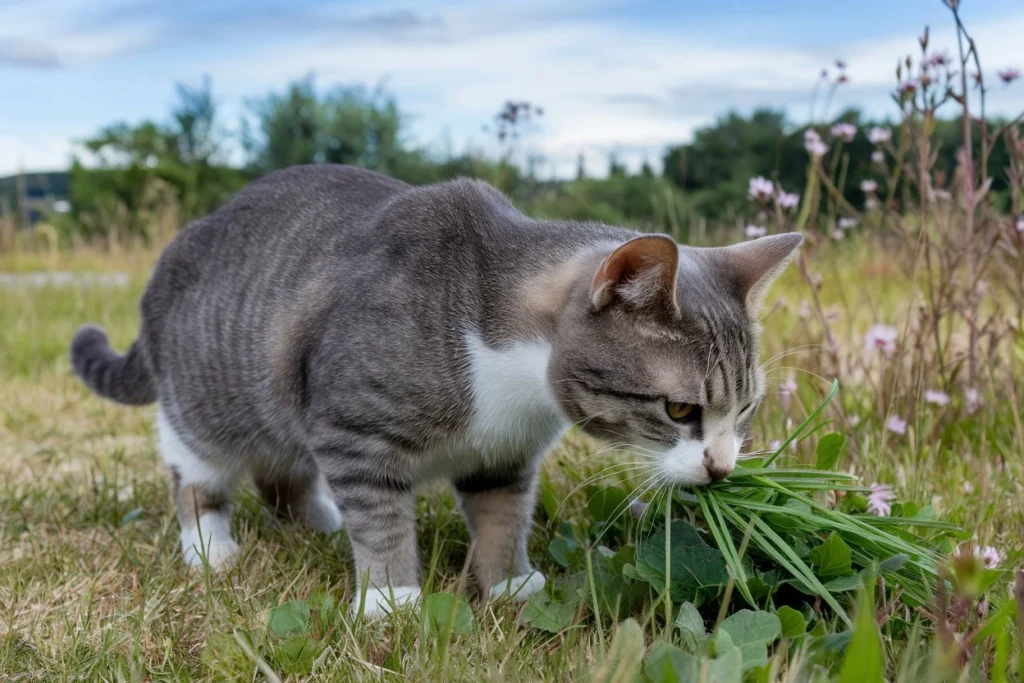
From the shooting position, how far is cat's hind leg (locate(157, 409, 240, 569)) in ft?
8.11

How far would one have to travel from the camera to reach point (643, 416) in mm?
1838

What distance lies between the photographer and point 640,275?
1740mm

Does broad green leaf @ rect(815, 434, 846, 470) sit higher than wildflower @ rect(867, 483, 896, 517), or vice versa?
broad green leaf @ rect(815, 434, 846, 470)

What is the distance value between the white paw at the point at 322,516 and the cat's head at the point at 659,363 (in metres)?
1.14

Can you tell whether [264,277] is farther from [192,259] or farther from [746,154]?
[746,154]

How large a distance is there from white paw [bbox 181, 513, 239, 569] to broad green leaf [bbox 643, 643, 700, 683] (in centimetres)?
118

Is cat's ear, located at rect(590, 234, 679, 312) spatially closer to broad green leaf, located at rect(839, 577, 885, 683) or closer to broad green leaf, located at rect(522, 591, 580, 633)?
broad green leaf, located at rect(522, 591, 580, 633)

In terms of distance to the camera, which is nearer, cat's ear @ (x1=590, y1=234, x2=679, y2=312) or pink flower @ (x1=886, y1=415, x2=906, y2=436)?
cat's ear @ (x1=590, y1=234, x2=679, y2=312)

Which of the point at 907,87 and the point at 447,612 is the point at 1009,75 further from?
the point at 447,612

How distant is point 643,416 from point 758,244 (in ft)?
1.66

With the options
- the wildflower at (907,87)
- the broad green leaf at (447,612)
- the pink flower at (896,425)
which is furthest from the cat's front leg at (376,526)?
the wildflower at (907,87)

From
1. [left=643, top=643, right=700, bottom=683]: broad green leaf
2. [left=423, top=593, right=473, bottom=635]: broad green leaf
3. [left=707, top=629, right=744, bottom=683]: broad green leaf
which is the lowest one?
[left=423, top=593, right=473, bottom=635]: broad green leaf

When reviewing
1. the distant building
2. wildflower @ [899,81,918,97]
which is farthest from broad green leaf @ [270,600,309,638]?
the distant building

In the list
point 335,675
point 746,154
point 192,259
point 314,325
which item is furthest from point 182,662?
point 746,154
